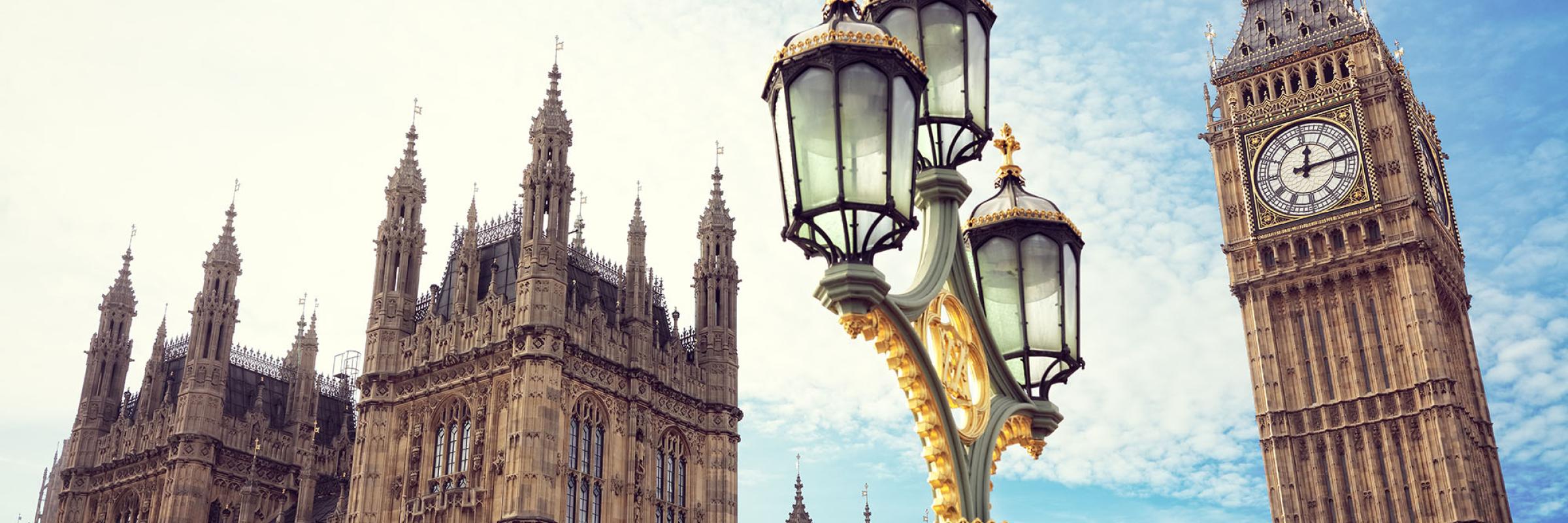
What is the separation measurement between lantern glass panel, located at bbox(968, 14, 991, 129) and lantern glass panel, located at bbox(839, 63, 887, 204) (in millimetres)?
1718

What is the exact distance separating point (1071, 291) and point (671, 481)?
3513 centimetres

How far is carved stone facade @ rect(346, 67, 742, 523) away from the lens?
38625mm

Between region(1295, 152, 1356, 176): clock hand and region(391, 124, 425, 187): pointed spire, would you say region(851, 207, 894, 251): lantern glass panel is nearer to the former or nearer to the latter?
region(391, 124, 425, 187): pointed spire

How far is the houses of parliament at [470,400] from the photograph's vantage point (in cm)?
3906

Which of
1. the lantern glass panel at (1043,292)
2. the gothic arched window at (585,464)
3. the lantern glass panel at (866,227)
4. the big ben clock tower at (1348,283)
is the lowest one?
the lantern glass panel at (866,227)

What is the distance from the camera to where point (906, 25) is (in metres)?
8.63

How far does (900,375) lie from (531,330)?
32616 mm

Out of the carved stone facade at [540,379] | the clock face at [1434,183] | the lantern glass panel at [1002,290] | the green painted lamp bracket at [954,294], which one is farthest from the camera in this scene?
the clock face at [1434,183]

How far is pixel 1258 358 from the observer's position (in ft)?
226

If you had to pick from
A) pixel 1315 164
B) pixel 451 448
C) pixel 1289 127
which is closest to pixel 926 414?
pixel 451 448

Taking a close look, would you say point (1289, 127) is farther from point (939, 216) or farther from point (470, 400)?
point (939, 216)

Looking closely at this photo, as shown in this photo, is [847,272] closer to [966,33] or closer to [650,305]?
[966,33]

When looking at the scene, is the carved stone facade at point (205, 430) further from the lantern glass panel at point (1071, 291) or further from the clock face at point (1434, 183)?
the clock face at point (1434, 183)

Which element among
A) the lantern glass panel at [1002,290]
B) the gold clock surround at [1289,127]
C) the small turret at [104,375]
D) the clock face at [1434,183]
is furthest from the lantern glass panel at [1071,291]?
the clock face at [1434,183]
